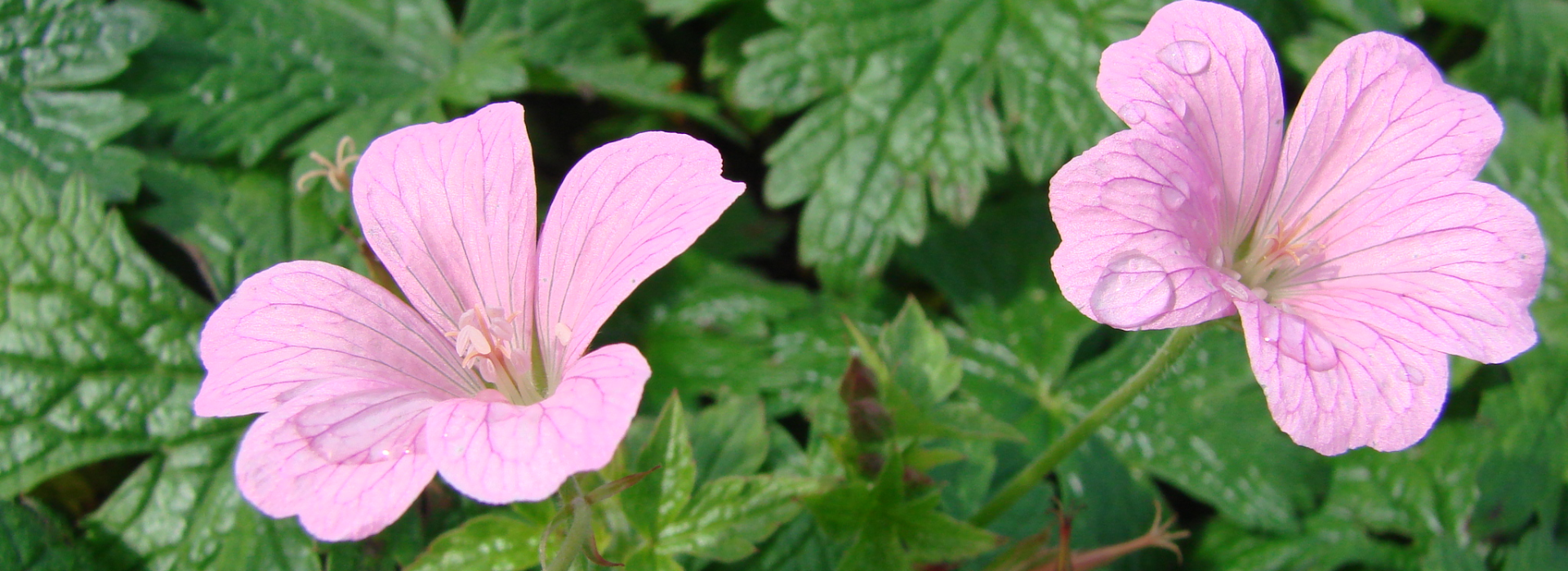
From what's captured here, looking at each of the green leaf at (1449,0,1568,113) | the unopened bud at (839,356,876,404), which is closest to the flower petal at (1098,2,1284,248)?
the unopened bud at (839,356,876,404)

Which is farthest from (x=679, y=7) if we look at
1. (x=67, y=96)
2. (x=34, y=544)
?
(x=34, y=544)

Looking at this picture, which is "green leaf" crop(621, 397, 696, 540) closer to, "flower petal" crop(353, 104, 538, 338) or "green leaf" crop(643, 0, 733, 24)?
"flower petal" crop(353, 104, 538, 338)

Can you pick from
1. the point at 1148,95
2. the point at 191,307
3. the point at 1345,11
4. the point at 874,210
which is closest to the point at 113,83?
the point at 191,307

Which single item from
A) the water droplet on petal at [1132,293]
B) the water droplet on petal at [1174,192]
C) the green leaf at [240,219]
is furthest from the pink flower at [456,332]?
the green leaf at [240,219]

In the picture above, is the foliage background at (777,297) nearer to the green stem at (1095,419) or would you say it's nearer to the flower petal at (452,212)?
the green stem at (1095,419)

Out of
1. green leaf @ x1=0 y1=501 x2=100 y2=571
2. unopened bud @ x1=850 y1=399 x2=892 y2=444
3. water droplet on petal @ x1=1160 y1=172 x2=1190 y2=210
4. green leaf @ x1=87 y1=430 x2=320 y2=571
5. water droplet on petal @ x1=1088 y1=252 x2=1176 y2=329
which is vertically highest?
water droplet on petal @ x1=1160 y1=172 x2=1190 y2=210

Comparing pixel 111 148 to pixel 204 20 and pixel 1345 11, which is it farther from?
pixel 1345 11
